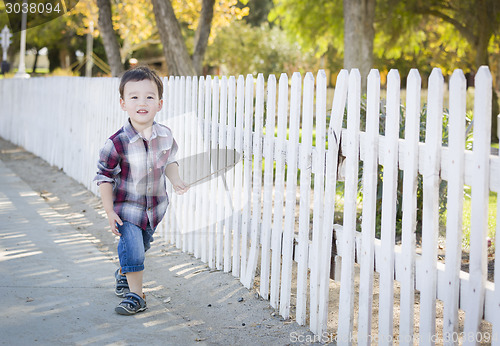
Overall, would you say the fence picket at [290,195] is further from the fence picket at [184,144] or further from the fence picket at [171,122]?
the fence picket at [171,122]

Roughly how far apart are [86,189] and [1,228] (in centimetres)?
298

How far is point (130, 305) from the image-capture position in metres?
4.18

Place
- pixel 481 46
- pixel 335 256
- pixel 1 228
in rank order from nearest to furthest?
1. pixel 335 256
2. pixel 1 228
3. pixel 481 46

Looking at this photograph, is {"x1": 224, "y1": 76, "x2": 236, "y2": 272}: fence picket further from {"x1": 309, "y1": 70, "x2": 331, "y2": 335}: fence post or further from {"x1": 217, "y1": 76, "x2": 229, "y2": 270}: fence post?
{"x1": 309, "y1": 70, "x2": 331, "y2": 335}: fence post

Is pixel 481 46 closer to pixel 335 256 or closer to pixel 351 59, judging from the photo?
pixel 351 59

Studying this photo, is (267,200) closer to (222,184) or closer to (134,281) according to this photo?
(222,184)

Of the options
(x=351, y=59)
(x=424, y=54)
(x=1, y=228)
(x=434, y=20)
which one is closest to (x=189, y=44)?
(x=424, y=54)

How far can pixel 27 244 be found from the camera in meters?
5.84

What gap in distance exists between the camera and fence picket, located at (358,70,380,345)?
11.3 feet

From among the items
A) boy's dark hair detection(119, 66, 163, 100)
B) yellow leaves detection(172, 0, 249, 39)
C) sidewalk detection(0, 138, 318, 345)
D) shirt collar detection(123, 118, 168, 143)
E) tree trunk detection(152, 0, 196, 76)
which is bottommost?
sidewalk detection(0, 138, 318, 345)

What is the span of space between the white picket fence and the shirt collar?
717 mm

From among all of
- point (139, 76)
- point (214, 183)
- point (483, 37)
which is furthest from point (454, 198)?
point (483, 37)

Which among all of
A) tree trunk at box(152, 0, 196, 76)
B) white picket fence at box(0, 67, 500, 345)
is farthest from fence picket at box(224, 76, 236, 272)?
tree trunk at box(152, 0, 196, 76)

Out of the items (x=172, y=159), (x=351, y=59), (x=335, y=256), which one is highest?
(x=351, y=59)
